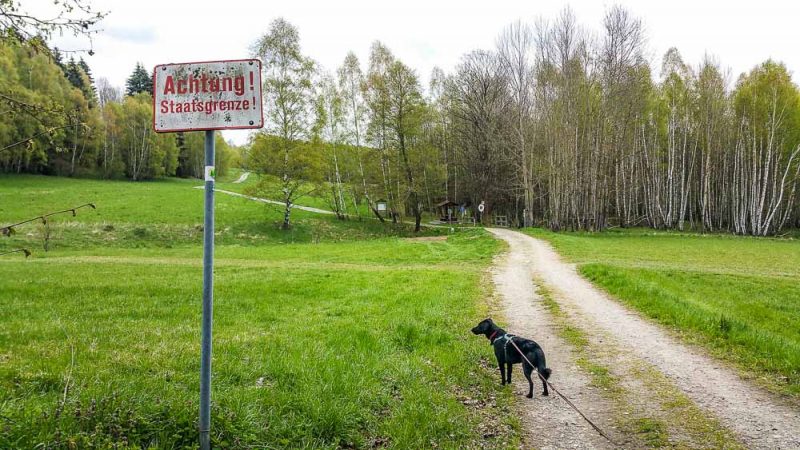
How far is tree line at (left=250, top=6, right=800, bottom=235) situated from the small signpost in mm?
32950

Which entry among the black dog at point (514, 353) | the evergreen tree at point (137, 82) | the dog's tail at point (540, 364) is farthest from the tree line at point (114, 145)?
the dog's tail at point (540, 364)

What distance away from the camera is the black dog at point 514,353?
211 inches

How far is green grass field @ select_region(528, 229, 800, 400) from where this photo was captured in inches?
272

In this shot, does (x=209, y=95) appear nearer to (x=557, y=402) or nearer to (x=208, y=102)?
(x=208, y=102)

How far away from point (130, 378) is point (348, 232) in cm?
3341

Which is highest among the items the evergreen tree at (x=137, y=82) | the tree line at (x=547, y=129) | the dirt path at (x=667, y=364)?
the evergreen tree at (x=137, y=82)

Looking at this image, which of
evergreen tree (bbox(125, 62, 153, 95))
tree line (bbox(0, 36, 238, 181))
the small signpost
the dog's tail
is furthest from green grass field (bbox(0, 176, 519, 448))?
evergreen tree (bbox(125, 62, 153, 95))

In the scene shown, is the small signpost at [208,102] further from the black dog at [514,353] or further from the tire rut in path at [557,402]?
the black dog at [514,353]

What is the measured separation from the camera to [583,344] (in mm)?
7883

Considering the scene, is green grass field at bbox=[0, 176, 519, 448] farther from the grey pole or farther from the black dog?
the grey pole

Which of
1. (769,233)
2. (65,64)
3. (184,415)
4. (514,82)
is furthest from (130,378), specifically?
(769,233)

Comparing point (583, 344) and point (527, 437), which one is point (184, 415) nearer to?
point (527, 437)

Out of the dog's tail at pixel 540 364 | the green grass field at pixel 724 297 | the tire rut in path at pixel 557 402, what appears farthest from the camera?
the green grass field at pixel 724 297

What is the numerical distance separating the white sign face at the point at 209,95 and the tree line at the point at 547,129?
32.9 m
